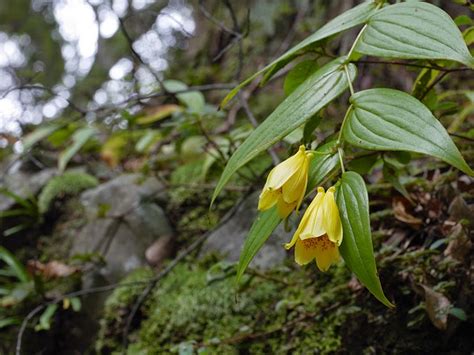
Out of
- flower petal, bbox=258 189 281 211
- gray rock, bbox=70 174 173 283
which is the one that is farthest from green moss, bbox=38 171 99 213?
flower petal, bbox=258 189 281 211

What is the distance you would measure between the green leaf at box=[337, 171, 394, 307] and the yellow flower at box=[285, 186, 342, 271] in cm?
1

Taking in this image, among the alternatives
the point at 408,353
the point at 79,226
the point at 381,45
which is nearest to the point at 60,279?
the point at 79,226

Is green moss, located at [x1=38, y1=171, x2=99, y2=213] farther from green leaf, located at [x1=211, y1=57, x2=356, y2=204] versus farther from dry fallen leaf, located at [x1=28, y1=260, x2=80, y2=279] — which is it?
green leaf, located at [x1=211, y1=57, x2=356, y2=204]

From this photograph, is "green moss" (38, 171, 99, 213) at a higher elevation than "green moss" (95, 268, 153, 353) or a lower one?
higher

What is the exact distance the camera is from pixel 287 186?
0.81m

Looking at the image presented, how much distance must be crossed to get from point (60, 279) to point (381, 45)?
6.55ft

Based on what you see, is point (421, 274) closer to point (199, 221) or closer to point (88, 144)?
point (199, 221)

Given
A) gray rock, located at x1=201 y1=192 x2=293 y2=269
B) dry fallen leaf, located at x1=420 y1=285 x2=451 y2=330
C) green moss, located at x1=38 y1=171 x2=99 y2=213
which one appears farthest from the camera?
green moss, located at x1=38 y1=171 x2=99 y2=213

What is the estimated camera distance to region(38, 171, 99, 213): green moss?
9.00 ft

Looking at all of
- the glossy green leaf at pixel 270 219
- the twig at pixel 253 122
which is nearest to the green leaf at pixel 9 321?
the twig at pixel 253 122

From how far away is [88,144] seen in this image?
3.35m

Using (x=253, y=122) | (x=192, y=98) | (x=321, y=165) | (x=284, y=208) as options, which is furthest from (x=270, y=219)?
(x=192, y=98)

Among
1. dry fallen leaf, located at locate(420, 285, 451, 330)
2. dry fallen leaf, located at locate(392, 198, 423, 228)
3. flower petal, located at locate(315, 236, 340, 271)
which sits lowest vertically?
dry fallen leaf, located at locate(420, 285, 451, 330)

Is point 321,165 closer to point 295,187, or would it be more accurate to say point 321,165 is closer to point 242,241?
point 295,187
